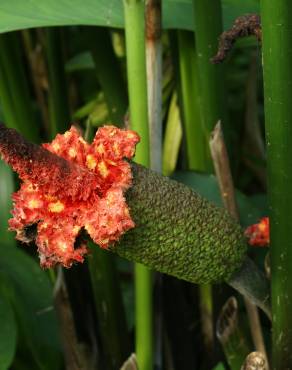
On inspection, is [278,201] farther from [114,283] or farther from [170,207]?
[114,283]

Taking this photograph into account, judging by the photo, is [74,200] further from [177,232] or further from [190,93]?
[190,93]

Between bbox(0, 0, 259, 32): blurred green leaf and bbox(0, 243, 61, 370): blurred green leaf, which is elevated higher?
bbox(0, 0, 259, 32): blurred green leaf

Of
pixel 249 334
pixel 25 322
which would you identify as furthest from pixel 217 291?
pixel 25 322

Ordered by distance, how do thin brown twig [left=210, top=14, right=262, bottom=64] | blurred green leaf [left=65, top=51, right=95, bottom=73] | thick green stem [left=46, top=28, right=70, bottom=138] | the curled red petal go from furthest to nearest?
blurred green leaf [left=65, top=51, right=95, bottom=73] → thick green stem [left=46, top=28, right=70, bottom=138] → thin brown twig [left=210, top=14, right=262, bottom=64] → the curled red petal

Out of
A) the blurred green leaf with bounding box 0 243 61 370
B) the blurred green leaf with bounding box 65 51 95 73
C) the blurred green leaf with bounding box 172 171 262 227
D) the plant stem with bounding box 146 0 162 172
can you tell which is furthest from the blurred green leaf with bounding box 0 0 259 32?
the blurred green leaf with bounding box 65 51 95 73

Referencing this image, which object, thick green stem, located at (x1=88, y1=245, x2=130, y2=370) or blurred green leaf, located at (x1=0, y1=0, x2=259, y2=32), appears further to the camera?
thick green stem, located at (x1=88, y1=245, x2=130, y2=370)

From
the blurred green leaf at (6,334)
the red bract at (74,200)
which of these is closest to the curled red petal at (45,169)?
the red bract at (74,200)

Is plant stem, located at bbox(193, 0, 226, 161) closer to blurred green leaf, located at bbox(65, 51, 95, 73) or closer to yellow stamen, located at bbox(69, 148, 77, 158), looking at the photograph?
yellow stamen, located at bbox(69, 148, 77, 158)

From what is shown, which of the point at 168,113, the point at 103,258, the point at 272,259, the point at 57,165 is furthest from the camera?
the point at 168,113
